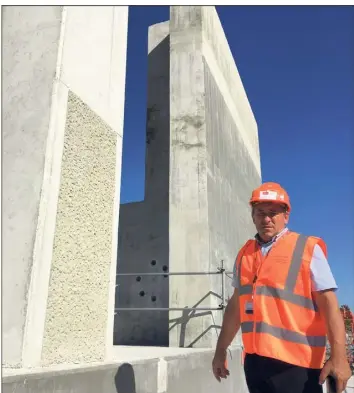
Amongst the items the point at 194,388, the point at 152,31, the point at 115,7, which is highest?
the point at 152,31

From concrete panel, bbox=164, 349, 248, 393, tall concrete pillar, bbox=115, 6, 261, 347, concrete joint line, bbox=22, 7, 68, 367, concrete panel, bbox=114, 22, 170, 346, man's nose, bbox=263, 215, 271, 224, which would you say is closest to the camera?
concrete joint line, bbox=22, 7, 68, 367

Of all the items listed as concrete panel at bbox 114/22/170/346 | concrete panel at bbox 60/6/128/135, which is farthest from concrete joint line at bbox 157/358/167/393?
concrete panel at bbox 114/22/170/346

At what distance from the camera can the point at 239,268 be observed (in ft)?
6.94

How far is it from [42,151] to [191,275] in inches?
145

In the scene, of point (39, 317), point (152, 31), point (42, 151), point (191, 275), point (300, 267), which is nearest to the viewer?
point (300, 267)

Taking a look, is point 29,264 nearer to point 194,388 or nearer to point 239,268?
point 239,268

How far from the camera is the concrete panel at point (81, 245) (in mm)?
2158

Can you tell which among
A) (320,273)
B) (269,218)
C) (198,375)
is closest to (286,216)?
(269,218)

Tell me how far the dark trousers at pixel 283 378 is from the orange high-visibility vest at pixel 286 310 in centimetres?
3

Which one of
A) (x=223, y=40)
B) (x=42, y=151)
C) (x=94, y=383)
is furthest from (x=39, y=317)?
(x=223, y=40)

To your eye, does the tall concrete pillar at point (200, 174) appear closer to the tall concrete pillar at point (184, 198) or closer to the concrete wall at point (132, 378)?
the tall concrete pillar at point (184, 198)

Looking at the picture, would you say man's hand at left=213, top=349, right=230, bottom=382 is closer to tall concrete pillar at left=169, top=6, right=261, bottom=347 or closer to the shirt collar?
the shirt collar

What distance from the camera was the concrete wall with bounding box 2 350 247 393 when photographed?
171cm

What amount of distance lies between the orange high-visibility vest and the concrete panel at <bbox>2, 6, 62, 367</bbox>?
1.12m
